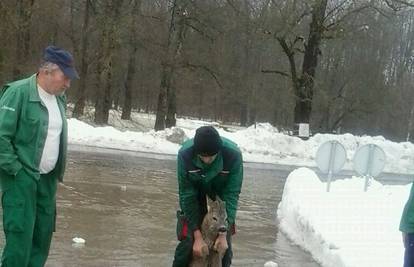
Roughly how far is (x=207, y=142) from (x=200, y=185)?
1.40ft

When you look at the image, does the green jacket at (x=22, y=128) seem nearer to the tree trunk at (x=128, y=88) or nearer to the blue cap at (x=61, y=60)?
the blue cap at (x=61, y=60)

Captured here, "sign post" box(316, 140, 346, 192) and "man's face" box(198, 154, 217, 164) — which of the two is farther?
"sign post" box(316, 140, 346, 192)

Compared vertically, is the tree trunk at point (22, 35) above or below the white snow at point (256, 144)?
above

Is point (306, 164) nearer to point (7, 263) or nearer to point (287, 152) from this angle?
point (287, 152)

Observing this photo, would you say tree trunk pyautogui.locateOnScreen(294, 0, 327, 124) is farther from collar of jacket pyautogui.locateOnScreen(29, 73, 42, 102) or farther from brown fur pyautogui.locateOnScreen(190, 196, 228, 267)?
collar of jacket pyautogui.locateOnScreen(29, 73, 42, 102)

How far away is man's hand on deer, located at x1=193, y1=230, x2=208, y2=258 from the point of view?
4613 millimetres

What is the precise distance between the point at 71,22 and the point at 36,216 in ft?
106

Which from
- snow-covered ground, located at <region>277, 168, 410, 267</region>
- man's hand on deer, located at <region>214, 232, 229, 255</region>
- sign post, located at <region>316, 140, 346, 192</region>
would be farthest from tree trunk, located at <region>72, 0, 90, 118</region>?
man's hand on deer, located at <region>214, 232, 229, 255</region>

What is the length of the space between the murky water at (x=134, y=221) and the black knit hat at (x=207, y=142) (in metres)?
2.70

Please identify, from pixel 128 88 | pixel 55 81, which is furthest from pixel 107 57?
pixel 55 81

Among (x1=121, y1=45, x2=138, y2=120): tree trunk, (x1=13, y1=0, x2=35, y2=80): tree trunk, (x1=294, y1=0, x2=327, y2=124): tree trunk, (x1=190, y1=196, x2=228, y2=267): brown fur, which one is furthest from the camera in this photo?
(x1=121, y1=45, x2=138, y2=120): tree trunk

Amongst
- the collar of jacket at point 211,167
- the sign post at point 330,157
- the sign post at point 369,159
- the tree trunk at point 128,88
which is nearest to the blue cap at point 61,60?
the collar of jacket at point 211,167

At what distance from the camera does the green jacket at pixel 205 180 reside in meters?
4.65

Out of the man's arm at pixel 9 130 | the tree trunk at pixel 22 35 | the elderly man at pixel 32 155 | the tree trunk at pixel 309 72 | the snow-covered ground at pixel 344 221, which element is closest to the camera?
the man's arm at pixel 9 130
